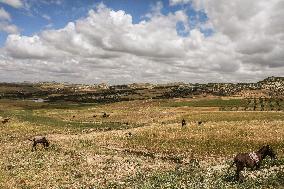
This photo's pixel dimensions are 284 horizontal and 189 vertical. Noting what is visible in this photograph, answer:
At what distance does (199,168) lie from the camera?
126ft

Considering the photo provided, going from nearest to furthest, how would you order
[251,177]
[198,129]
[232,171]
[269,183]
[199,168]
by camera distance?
[269,183] → [251,177] → [232,171] → [199,168] → [198,129]

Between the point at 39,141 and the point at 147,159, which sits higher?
the point at 39,141

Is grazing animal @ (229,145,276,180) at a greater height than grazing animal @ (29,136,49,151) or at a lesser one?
greater

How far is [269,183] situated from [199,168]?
35.9 ft

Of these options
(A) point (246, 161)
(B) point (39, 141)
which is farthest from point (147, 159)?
(A) point (246, 161)

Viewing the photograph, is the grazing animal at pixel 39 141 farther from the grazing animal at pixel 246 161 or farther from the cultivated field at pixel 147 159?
the grazing animal at pixel 246 161

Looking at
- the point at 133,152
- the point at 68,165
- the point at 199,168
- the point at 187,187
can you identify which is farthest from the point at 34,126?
the point at 187,187

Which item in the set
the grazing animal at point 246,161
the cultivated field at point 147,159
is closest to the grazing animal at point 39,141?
the cultivated field at point 147,159

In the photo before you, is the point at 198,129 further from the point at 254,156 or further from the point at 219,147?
the point at 254,156

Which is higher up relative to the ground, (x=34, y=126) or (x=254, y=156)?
(x=254, y=156)

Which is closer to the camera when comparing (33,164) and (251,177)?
(251,177)

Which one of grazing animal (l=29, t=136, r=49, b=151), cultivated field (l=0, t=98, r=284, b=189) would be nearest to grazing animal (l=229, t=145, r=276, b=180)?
cultivated field (l=0, t=98, r=284, b=189)

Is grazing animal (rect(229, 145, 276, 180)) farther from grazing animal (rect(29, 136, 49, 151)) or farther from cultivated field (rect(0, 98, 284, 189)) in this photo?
grazing animal (rect(29, 136, 49, 151))

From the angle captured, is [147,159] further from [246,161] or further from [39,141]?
[246,161]
